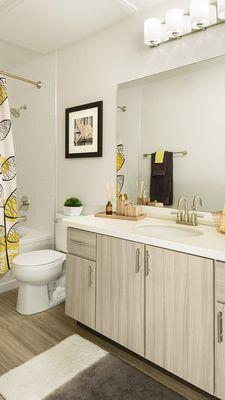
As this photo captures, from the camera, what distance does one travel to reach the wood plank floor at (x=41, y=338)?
1.56 meters

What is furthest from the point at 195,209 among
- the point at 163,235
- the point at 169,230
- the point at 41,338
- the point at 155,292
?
the point at 41,338

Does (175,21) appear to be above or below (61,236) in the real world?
above

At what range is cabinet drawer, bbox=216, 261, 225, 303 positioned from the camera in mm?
1227

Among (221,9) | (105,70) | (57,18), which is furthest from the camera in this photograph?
(105,70)

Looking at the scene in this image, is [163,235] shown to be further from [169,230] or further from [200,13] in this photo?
[200,13]

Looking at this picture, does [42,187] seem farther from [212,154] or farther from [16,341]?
[212,154]

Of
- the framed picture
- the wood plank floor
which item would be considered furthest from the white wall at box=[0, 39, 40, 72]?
the wood plank floor

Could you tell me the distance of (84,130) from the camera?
252 centimetres

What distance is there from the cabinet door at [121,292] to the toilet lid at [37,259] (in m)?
0.61

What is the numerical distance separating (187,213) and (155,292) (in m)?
0.62

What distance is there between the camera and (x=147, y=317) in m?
1.53

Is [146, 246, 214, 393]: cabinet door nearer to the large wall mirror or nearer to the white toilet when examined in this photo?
the large wall mirror

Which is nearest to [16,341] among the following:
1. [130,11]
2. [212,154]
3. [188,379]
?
[188,379]

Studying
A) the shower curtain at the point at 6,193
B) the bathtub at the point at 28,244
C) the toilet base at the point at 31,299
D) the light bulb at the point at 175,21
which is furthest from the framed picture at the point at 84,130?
the toilet base at the point at 31,299
